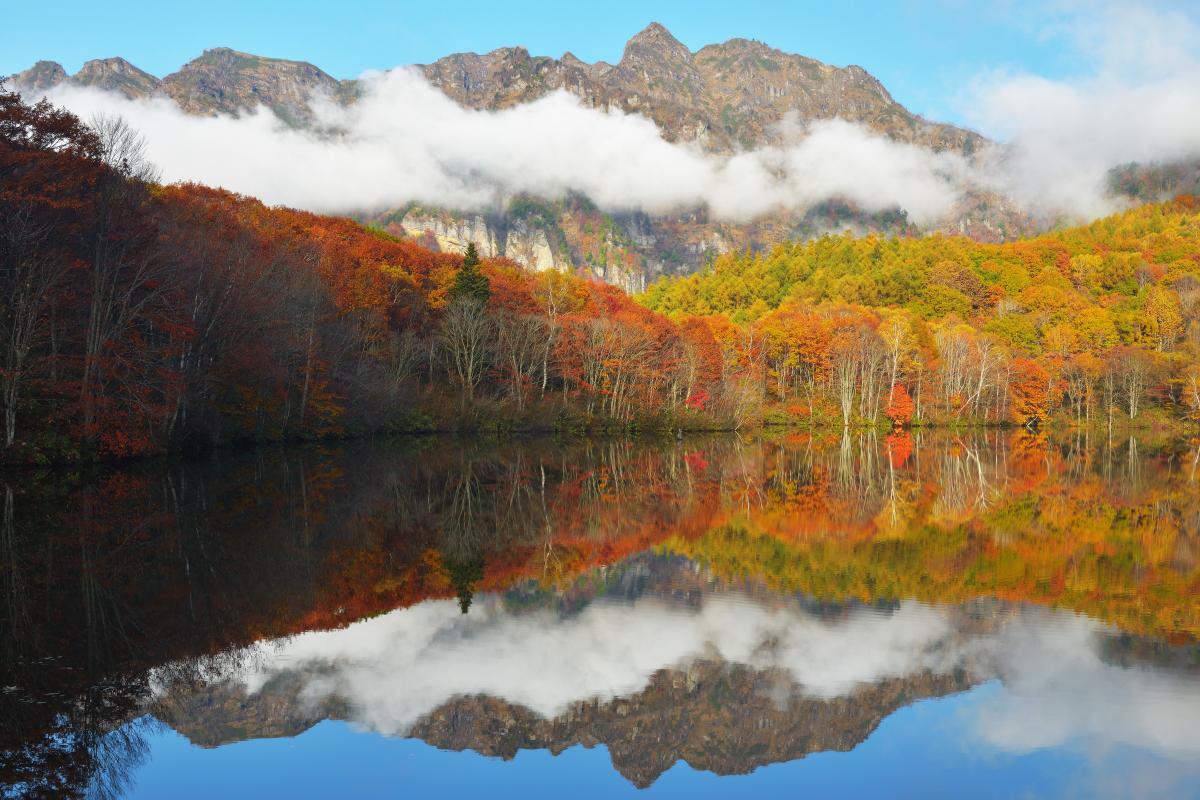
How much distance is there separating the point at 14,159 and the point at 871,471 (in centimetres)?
3188

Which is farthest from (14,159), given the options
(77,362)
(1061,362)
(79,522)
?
(1061,362)

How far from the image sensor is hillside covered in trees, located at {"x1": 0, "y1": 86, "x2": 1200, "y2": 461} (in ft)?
87.6

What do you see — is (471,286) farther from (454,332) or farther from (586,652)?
(586,652)

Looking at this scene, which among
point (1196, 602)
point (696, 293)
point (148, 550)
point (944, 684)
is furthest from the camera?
point (696, 293)

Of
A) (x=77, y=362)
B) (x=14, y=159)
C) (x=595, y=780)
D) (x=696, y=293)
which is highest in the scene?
(x=696, y=293)

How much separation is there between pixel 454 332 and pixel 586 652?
4830cm

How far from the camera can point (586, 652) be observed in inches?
402

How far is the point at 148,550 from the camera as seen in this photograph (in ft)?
47.6

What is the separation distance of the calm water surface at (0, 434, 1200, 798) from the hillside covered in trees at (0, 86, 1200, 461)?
8.83 metres

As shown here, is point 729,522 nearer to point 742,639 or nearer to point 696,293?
point 742,639

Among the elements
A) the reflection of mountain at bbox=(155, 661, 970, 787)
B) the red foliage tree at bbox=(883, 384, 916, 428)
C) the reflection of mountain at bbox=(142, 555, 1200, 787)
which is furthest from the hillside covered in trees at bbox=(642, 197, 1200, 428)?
the reflection of mountain at bbox=(155, 661, 970, 787)

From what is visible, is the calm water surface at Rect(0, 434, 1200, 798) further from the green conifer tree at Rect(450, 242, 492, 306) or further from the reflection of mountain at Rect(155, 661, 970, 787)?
the green conifer tree at Rect(450, 242, 492, 306)

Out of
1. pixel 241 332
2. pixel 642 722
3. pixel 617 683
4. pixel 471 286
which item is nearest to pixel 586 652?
pixel 617 683

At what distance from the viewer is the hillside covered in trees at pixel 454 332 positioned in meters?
26.7
